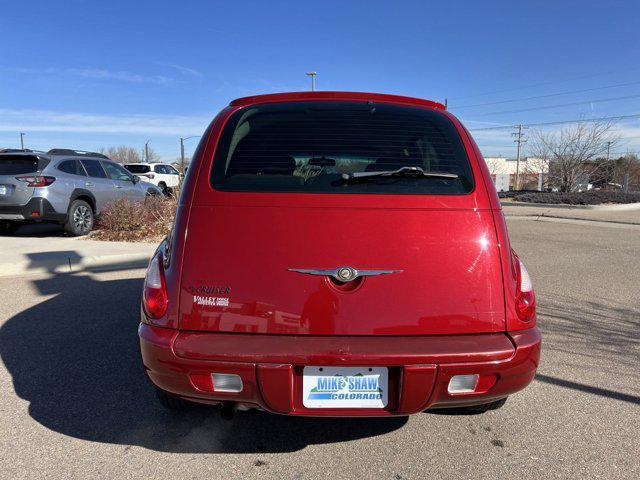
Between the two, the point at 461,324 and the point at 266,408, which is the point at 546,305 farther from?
the point at 266,408

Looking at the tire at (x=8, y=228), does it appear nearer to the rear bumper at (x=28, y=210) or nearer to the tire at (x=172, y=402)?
the rear bumper at (x=28, y=210)

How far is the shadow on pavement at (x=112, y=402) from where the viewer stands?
2643 mm

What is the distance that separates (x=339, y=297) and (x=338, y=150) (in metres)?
0.83

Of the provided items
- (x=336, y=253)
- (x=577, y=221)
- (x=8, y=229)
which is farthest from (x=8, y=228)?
(x=577, y=221)

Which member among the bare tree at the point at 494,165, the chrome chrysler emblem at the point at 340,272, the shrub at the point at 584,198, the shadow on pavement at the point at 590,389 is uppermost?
the bare tree at the point at 494,165

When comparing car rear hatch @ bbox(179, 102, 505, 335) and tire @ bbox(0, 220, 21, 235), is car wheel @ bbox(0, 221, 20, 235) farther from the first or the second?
car rear hatch @ bbox(179, 102, 505, 335)

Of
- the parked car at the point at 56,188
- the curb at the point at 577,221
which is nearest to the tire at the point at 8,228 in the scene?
the parked car at the point at 56,188

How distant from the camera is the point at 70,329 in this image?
4363 mm

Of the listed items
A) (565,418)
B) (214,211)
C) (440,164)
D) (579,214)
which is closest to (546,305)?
(565,418)

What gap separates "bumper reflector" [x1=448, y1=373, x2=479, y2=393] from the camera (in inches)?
84.7

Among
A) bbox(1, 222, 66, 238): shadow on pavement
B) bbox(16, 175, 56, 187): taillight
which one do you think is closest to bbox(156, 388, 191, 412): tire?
bbox(16, 175, 56, 187): taillight

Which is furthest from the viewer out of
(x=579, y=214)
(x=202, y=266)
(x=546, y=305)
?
(x=579, y=214)

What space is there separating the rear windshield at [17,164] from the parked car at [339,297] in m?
7.87

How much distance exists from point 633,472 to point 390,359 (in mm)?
1393
